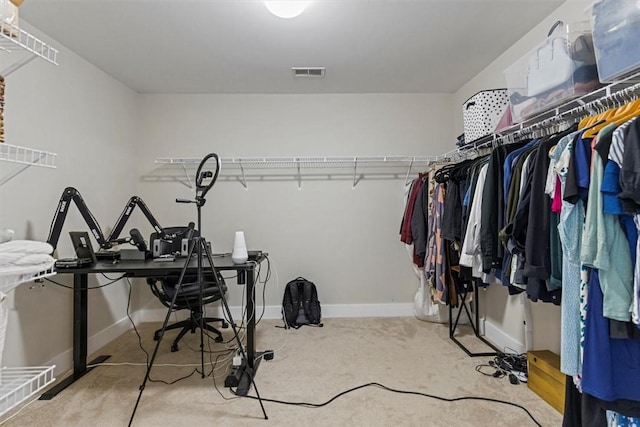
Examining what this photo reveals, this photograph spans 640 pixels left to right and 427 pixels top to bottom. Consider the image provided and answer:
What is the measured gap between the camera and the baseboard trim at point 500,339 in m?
2.46

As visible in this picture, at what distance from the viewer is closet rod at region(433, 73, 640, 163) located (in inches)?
49.9

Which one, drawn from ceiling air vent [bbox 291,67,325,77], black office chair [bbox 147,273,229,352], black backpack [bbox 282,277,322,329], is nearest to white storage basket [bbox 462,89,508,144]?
ceiling air vent [bbox 291,67,325,77]

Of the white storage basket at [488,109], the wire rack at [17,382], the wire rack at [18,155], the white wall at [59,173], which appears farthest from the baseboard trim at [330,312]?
the wire rack at [18,155]

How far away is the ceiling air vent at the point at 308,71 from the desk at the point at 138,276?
5.56 feet

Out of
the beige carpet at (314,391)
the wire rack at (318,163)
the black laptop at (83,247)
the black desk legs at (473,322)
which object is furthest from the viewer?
the wire rack at (318,163)

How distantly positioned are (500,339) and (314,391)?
171 centimetres

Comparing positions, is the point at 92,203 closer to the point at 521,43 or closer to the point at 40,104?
the point at 40,104

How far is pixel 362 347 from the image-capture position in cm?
260

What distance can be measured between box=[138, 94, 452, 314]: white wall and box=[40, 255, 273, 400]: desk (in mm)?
1057

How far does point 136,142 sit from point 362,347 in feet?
9.99

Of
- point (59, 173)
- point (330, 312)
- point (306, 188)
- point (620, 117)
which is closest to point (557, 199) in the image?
point (620, 117)

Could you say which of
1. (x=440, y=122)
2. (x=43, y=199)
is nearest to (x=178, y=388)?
(x=43, y=199)

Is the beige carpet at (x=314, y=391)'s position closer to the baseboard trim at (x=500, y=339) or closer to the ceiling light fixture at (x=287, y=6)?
the baseboard trim at (x=500, y=339)

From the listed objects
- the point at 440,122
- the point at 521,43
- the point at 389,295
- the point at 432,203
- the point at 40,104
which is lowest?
the point at 389,295
